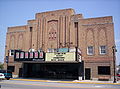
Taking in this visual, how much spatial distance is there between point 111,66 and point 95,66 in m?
2.82

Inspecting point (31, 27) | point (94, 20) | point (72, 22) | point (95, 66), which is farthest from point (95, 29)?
point (31, 27)

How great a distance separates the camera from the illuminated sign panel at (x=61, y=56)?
26469mm

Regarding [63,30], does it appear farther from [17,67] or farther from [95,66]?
[17,67]

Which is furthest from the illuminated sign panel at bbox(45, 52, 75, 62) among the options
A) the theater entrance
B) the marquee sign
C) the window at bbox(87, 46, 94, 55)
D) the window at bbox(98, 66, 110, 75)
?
the window at bbox(98, 66, 110, 75)

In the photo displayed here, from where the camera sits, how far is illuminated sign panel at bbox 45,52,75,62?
26.5 meters

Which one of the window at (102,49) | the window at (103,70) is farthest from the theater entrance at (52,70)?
the window at (102,49)

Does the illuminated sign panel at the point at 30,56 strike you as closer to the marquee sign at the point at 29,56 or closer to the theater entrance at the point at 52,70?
the marquee sign at the point at 29,56

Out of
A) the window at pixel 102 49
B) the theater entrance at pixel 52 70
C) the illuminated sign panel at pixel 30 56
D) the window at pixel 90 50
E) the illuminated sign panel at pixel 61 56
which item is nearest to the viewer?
the illuminated sign panel at pixel 61 56

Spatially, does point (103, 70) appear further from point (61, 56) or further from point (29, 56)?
point (29, 56)

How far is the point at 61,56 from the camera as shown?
2728 centimetres

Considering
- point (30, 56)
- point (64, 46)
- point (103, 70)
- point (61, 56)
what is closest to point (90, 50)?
point (103, 70)

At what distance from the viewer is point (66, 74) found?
102ft

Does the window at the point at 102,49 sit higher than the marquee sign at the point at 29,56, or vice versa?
the window at the point at 102,49

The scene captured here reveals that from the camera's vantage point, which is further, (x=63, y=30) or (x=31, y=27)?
(x=31, y=27)
